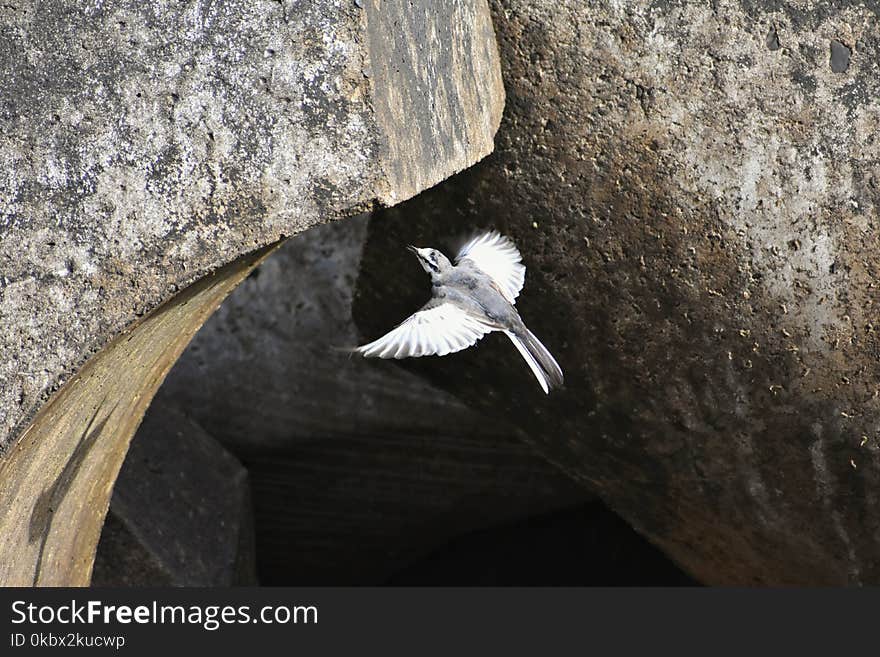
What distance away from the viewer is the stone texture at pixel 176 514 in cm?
239

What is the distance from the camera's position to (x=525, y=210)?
183cm

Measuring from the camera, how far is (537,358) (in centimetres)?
189

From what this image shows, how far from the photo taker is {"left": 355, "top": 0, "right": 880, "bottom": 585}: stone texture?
1706mm

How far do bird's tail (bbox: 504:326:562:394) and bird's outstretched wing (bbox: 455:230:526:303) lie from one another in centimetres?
6

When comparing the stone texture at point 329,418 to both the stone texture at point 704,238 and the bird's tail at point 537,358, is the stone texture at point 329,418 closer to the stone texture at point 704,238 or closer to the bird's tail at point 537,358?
the stone texture at point 704,238

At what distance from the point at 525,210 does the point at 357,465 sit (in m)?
1.17

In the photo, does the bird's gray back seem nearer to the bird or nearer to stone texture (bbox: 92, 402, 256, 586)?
the bird

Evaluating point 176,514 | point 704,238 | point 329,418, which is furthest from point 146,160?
point 329,418

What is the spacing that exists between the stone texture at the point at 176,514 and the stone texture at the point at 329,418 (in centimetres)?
9

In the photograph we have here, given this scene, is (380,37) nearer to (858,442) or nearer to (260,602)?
(260,602)

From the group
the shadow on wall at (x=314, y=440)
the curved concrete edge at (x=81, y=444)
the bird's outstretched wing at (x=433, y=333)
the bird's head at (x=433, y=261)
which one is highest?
the shadow on wall at (x=314, y=440)

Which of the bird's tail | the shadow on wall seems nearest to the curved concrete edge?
the bird's tail

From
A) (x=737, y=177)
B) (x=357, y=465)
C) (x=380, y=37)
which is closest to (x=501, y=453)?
(x=357, y=465)

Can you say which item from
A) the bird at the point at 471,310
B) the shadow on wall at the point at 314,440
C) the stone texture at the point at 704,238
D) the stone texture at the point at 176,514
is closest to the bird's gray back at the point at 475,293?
the bird at the point at 471,310
